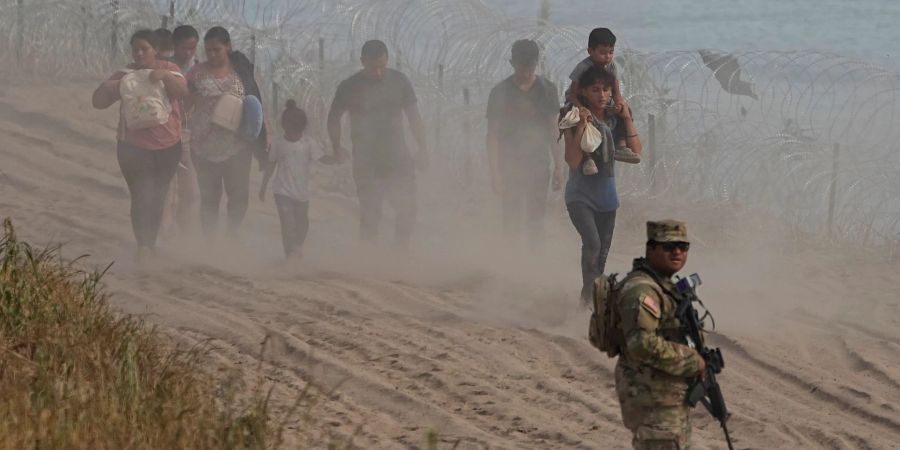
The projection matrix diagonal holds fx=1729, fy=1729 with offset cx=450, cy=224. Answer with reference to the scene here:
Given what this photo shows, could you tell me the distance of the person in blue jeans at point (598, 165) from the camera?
9125mm

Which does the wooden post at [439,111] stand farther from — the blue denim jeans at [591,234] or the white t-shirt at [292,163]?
→ the blue denim jeans at [591,234]

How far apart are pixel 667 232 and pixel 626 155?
385cm

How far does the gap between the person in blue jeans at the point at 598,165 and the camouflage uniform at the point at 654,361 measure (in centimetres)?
360

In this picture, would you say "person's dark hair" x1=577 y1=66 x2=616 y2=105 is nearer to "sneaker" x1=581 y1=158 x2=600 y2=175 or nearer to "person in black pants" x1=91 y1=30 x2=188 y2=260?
"sneaker" x1=581 y1=158 x2=600 y2=175

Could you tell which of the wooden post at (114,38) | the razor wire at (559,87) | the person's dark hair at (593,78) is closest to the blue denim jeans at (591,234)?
the person's dark hair at (593,78)

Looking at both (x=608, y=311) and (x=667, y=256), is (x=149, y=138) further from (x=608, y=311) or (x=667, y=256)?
(x=667, y=256)

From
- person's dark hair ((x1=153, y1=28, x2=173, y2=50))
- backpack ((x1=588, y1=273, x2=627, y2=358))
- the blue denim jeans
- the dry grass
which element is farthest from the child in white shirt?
backpack ((x1=588, y1=273, x2=627, y2=358))

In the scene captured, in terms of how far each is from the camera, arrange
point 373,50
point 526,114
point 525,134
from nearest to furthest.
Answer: point 526,114
point 525,134
point 373,50

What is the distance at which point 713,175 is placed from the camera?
1552 centimetres

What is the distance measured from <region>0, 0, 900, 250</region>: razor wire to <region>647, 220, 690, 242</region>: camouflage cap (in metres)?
8.18

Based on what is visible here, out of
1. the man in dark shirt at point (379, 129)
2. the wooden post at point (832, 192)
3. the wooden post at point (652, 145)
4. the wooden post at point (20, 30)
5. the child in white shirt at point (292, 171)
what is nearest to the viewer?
the child in white shirt at point (292, 171)

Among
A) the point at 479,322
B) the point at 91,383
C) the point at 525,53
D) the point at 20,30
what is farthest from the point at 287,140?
the point at 20,30

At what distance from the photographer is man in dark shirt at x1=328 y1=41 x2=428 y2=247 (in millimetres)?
12086

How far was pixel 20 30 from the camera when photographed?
22.0m
